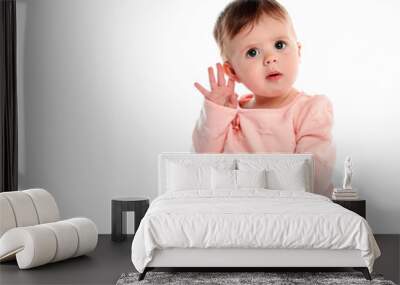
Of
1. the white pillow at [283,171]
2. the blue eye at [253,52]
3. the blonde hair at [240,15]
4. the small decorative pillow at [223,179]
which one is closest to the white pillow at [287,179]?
the white pillow at [283,171]

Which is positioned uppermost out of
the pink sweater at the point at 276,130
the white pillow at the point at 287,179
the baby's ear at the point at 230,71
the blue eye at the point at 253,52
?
the blue eye at the point at 253,52

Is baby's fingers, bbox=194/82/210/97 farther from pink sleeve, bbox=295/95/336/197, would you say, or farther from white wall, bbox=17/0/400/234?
pink sleeve, bbox=295/95/336/197

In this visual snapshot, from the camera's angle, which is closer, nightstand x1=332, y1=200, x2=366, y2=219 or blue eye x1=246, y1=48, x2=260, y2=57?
nightstand x1=332, y1=200, x2=366, y2=219

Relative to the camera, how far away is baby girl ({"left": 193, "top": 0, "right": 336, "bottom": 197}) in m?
6.98

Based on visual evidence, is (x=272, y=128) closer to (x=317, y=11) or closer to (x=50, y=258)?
(x=317, y=11)

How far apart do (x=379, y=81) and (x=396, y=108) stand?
0.34m

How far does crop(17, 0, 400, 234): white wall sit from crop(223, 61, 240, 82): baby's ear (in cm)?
13

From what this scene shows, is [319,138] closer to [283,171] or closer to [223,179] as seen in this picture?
[283,171]

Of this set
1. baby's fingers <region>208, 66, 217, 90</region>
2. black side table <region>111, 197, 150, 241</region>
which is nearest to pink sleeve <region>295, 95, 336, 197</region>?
baby's fingers <region>208, 66, 217, 90</region>

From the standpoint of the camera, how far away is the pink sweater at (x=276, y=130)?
704cm

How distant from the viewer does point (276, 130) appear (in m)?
7.04

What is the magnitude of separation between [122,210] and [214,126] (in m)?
1.29

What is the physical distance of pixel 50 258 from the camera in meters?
5.39

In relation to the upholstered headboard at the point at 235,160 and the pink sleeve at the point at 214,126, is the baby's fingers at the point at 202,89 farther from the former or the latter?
the upholstered headboard at the point at 235,160
